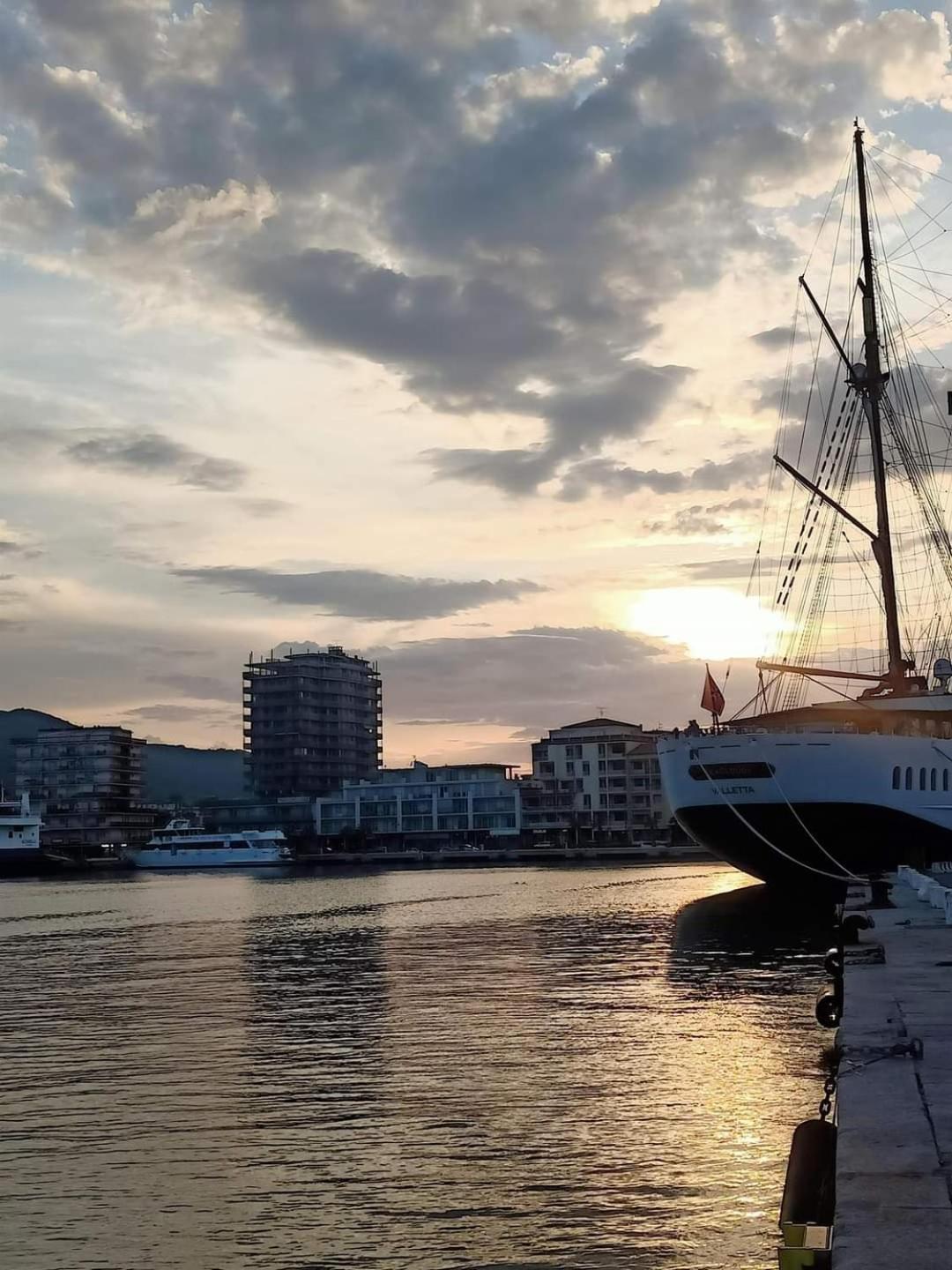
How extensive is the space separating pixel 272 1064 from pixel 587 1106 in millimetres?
7794

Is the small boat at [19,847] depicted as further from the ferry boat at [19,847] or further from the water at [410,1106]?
the water at [410,1106]

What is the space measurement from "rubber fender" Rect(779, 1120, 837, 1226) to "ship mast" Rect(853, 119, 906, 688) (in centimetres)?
7508

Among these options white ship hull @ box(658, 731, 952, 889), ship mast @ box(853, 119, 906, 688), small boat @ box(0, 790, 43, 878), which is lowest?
small boat @ box(0, 790, 43, 878)

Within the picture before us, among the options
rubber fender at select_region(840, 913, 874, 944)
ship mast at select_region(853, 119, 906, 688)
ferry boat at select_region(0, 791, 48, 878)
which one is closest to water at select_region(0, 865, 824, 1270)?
rubber fender at select_region(840, 913, 874, 944)

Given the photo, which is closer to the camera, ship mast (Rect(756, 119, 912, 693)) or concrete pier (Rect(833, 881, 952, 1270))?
concrete pier (Rect(833, 881, 952, 1270))

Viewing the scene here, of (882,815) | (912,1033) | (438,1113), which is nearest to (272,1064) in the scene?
(438,1113)

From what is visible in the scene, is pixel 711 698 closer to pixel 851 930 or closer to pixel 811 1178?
pixel 851 930

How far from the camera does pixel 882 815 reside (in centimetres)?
6738

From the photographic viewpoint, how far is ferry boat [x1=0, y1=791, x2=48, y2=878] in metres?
193

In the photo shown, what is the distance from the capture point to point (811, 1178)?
1298 cm

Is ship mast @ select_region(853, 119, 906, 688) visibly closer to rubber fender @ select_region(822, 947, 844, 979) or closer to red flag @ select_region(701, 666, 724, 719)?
red flag @ select_region(701, 666, 724, 719)

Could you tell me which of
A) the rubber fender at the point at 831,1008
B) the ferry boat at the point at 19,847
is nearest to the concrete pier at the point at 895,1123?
the rubber fender at the point at 831,1008

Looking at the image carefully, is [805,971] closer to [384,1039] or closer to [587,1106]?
[384,1039]

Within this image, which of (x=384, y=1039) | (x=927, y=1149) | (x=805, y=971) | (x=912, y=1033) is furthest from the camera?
(x=805, y=971)
